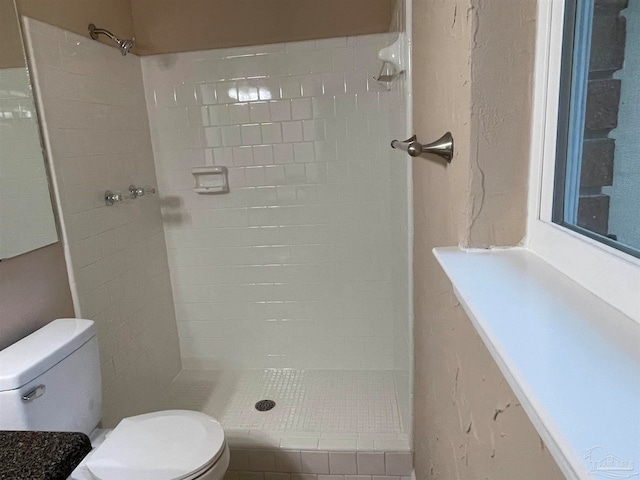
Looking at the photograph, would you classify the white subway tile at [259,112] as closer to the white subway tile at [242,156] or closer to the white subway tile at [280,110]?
the white subway tile at [280,110]

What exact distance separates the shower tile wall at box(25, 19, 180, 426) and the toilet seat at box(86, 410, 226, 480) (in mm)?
485

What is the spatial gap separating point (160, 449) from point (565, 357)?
1.23 meters

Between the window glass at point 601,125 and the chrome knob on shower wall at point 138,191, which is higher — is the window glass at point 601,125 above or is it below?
above

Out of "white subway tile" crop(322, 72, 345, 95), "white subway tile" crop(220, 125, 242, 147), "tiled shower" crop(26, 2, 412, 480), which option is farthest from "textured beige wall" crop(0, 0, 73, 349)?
A: "white subway tile" crop(322, 72, 345, 95)

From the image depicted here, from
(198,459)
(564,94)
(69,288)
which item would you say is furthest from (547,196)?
(69,288)

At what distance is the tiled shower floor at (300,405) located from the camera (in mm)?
1753

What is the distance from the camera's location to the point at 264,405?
205 centimetres

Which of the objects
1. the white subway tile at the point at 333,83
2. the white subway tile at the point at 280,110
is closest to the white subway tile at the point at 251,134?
the white subway tile at the point at 280,110

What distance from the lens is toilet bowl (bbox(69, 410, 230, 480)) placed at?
120 centimetres

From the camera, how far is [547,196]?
2.30 ft

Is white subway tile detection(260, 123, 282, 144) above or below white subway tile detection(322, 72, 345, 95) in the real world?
below

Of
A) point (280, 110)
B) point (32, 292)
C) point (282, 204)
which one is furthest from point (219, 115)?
point (32, 292)

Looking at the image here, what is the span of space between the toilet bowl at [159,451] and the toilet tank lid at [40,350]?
0.98 feet

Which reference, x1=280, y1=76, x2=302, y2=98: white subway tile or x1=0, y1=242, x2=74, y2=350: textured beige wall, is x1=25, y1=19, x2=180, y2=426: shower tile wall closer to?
x1=0, y1=242, x2=74, y2=350: textured beige wall
